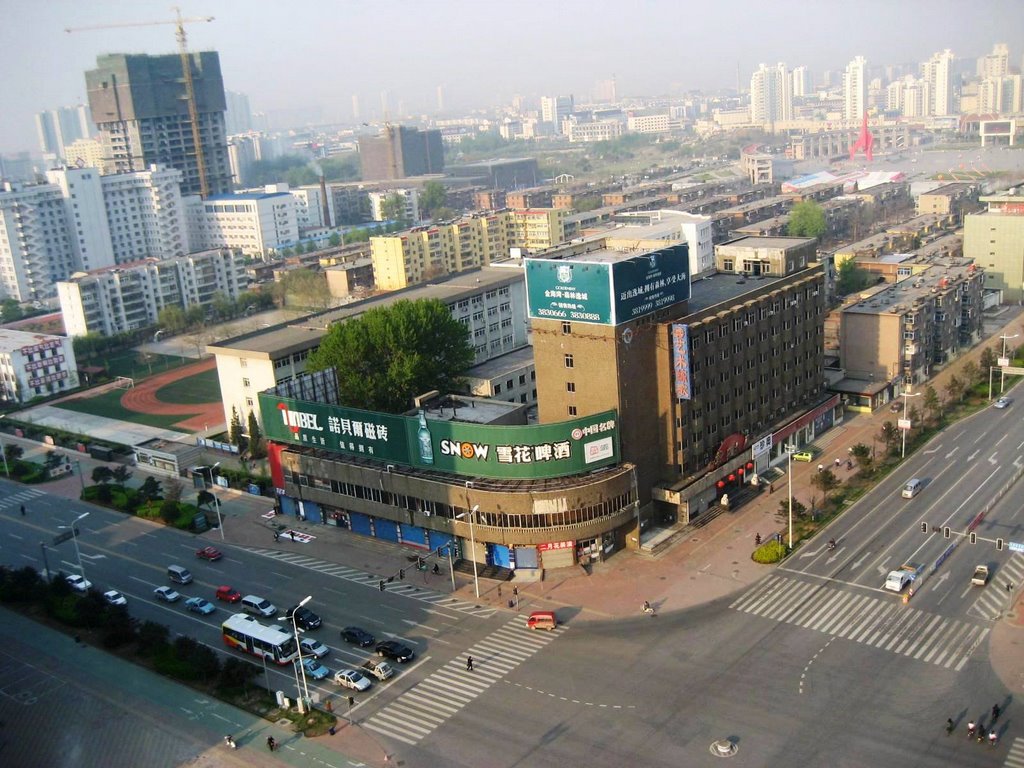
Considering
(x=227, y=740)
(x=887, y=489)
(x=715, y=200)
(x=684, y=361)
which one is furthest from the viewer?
(x=715, y=200)

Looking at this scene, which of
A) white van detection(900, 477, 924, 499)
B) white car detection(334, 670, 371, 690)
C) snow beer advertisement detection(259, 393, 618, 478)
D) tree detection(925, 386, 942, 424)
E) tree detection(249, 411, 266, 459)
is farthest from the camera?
tree detection(249, 411, 266, 459)

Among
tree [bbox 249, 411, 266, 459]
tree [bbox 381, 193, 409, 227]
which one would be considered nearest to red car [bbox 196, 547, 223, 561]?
tree [bbox 249, 411, 266, 459]

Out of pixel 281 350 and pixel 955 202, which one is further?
pixel 955 202

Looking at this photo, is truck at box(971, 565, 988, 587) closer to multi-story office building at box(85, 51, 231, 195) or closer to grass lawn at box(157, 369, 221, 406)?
grass lawn at box(157, 369, 221, 406)

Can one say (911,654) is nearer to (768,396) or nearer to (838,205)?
(768,396)

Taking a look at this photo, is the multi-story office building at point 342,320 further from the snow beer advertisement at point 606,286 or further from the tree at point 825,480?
the tree at point 825,480

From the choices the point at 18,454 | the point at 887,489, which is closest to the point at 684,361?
the point at 887,489

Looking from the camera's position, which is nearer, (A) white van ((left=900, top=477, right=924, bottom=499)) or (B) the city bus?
(B) the city bus
